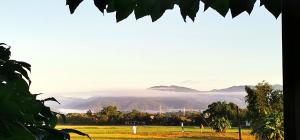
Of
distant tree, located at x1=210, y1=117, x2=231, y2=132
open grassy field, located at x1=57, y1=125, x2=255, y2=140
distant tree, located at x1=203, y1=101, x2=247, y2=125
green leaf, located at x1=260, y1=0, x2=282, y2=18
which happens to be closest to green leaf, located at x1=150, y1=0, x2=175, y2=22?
green leaf, located at x1=260, y1=0, x2=282, y2=18

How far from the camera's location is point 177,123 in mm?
46094

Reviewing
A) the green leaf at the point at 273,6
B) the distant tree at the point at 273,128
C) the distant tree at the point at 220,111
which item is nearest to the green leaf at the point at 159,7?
the green leaf at the point at 273,6

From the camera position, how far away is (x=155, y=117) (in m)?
43.8

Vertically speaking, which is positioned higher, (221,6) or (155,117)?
(155,117)

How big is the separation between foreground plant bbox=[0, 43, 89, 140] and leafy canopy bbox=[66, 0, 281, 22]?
0.40 ft

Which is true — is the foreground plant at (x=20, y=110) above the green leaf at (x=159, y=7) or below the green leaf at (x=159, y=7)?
below

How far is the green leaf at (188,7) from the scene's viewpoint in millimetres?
623

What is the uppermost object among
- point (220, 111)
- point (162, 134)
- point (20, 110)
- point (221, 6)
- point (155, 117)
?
point (220, 111)

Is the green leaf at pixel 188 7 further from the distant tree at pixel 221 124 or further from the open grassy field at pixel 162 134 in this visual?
the distant tree at pixel 221 124
